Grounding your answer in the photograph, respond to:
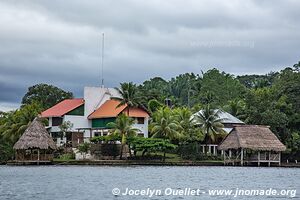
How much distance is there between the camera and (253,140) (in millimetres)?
75812

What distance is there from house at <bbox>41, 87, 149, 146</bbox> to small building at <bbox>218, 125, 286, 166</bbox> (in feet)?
36.0

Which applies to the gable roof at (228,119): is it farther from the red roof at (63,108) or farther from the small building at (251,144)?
the red roof at (63,108)

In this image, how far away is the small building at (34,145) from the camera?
229 ft

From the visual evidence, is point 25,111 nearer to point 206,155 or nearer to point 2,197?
point 206,155

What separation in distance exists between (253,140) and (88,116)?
21.5m

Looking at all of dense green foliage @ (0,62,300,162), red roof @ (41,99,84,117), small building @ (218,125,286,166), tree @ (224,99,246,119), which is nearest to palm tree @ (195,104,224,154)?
dense green foliage @ (0,62,300,162)

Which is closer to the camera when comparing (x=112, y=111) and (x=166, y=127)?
(x=166, y=127)

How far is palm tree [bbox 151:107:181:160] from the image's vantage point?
7531 centimetres

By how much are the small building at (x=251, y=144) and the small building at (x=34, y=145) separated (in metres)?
19.8

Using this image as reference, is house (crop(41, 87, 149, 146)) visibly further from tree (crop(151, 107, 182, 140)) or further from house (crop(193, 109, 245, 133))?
house (crop(193, 109, 245, 133))

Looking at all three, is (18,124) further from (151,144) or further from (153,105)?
(153,105)

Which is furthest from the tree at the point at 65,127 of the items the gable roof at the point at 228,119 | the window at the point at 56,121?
the gable roof at the point at 228,119

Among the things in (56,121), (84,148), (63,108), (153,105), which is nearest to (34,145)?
(84,148)

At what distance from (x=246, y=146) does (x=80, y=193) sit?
4130 centimetres
